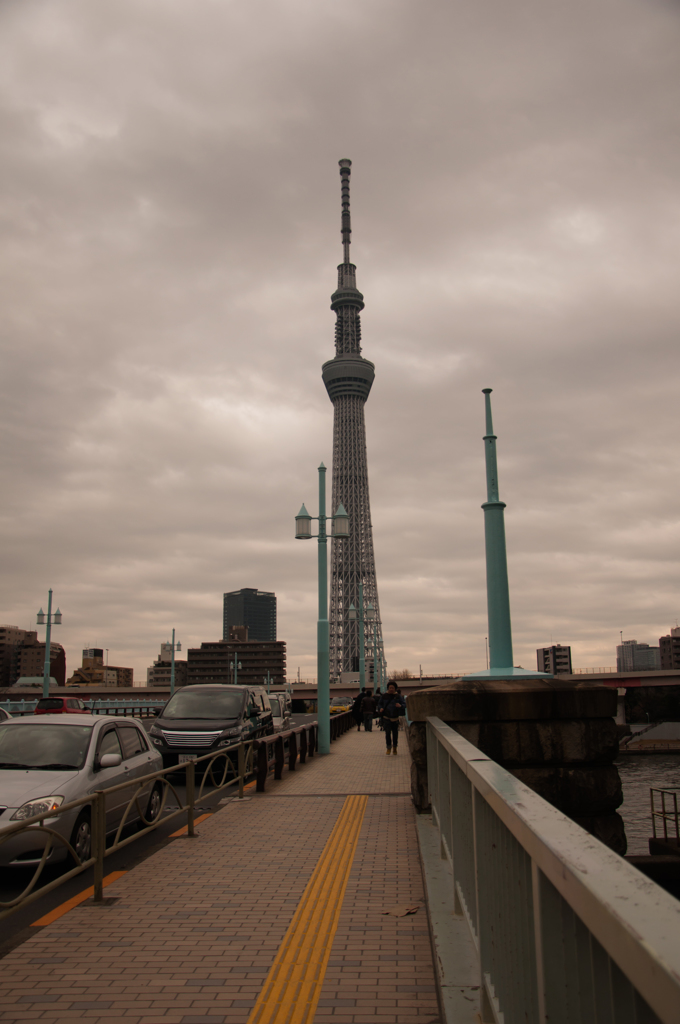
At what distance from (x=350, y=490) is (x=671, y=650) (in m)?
88.2

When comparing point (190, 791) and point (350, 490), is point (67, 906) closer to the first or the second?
point (190, 791)

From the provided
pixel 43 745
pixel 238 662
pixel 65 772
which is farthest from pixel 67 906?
pixel 238 662

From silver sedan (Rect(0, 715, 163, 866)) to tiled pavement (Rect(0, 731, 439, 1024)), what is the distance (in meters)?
0.73

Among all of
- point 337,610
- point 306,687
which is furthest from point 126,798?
point 337,610

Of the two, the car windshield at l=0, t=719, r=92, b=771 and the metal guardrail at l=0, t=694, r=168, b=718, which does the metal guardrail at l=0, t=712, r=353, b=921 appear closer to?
the car windshield at l=0, t=719, r=92, b=771

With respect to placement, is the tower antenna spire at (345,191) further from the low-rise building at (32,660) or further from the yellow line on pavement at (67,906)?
the yellow line on pavement at (67,906)

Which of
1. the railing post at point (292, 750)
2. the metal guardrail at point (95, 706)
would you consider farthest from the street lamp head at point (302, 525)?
the metal guardrail at point (95, 706)

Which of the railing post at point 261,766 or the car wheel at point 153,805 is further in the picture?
the railing post at point 261,766

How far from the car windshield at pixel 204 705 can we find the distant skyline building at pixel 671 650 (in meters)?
176

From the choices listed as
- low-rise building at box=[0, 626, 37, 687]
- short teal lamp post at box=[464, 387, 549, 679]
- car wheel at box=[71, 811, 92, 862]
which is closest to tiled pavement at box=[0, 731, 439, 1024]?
car wheel at box=[71, 811, 92, 862]

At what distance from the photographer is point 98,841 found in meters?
6.60

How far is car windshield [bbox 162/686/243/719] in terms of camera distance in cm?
1560

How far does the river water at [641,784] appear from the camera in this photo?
3391 cm

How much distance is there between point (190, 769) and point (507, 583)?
4.20 metres
